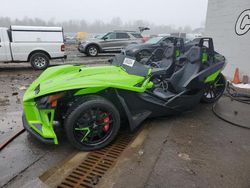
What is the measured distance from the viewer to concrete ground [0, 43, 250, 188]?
8.66 feet

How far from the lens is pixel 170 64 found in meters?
5.38

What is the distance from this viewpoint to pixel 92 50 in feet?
51.8

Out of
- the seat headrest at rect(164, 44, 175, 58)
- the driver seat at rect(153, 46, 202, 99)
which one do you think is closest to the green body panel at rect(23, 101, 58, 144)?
the driver seat at rect(153, 46, 202, 99)

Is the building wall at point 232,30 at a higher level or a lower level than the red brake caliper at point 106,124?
higher

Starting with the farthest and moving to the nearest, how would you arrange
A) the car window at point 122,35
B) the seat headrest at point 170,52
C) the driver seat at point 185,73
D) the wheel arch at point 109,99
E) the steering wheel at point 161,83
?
the car window at point 122,35 < the seat headrest at point 170,52 < the steering wheel at point 161,83 < the driver seat at point 185,73 < the wheel arch at point 109,99

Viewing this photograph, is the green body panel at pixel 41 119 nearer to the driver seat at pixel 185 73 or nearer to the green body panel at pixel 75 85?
the green body panel at pixel 75 85

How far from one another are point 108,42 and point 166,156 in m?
13.8

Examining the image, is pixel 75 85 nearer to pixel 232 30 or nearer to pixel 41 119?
pixel 41 119

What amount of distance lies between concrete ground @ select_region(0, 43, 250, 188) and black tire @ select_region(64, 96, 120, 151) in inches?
11.1

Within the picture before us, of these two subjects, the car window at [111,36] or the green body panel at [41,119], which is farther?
the car window at [111,36]

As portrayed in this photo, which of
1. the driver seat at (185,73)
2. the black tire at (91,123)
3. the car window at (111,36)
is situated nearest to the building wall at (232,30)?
the driver seat at (185,73)

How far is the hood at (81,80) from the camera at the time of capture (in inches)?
123

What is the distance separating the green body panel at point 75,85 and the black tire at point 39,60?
7.14 m

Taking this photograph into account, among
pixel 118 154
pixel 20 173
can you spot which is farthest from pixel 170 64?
pixel 20 173
